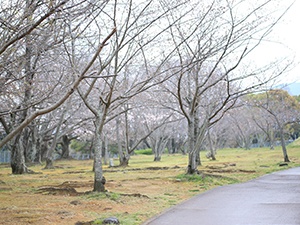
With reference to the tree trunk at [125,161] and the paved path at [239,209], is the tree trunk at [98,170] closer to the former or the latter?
the paved path at [239,209]

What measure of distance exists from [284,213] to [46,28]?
5761mm

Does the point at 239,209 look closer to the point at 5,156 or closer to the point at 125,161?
the point at 125,161

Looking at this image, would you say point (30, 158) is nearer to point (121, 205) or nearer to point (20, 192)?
point (20, 192)

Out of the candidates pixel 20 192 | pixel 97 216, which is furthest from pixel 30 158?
pixel 97 216

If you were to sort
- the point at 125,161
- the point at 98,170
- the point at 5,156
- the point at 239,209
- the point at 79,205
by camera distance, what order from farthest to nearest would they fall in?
the point at 5,156 < the point at 125,161 < the point at 98,170 < the point at 79,205 < the point at 239,209

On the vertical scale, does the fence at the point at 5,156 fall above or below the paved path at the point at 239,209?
above

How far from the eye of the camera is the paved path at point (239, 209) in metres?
7.50

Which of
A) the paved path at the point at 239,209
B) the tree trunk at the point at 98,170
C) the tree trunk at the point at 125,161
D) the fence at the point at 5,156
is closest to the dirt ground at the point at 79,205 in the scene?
the tree trunk at the point at 98,170

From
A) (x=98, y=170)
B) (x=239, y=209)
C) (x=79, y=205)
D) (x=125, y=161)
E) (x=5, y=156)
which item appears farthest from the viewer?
(x=5, y=156)

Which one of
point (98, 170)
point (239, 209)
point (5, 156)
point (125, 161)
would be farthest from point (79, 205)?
point (5, 156)

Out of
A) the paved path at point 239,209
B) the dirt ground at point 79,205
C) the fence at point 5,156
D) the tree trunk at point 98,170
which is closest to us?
the paved path at point 239,209

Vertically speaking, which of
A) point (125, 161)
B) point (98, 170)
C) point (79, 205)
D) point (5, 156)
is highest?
point (5, 156)

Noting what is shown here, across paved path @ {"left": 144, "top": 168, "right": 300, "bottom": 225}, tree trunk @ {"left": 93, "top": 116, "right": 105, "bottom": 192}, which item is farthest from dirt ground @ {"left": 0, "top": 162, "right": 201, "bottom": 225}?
paved path @ {"left": 144, "top": 168, "right": 300, "bottom": 225}

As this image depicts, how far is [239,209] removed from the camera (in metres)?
8.82
